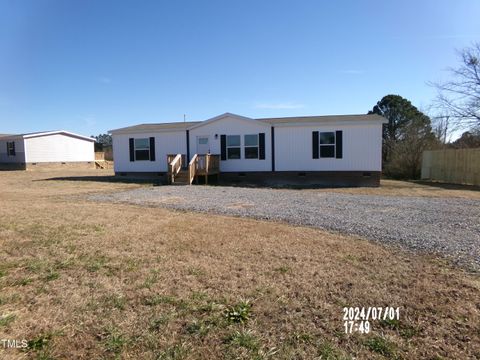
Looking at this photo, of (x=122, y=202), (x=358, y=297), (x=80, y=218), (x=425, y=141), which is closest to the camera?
(x=358, y=297)

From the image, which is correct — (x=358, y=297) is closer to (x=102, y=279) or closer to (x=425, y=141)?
(x=102, y=279)

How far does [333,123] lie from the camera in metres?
15.4

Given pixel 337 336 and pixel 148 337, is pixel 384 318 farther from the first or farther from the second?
pixel 148 337

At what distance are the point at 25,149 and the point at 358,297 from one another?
99.5 feet

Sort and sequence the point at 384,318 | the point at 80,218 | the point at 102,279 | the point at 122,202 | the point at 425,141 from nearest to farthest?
1. the point at 384,318
2. the point at 102,279
3. the point at 80,218
4. the point at 122,202
5. the point at 425,141

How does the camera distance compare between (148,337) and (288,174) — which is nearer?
(148,337)

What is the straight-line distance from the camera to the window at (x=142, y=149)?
18078 millimetres

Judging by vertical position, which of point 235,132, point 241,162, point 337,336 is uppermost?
point 235,132

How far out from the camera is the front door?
56.3 ft

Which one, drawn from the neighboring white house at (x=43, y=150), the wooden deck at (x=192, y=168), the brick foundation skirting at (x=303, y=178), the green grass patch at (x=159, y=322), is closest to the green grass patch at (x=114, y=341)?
the green grass patch at (x=159, y=322)

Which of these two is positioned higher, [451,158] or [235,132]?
[235,132]

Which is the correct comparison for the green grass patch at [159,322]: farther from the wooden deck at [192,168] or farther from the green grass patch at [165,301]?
the wooden deck at [192,168]

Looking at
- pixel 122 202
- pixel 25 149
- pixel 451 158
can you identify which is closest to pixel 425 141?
pixel 451 158

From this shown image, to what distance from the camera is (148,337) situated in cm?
264
